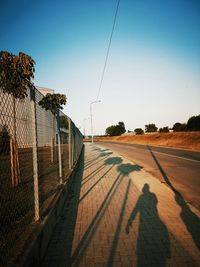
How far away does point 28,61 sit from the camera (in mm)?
4816

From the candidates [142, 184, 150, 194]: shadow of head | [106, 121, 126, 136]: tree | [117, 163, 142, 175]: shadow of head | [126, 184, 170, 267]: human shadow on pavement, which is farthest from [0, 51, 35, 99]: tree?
[106, 121, 126, 136]: tree

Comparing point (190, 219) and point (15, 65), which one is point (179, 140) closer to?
point (190, 219)

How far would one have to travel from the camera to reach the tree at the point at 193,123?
5408 cm

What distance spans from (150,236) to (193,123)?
6174cm

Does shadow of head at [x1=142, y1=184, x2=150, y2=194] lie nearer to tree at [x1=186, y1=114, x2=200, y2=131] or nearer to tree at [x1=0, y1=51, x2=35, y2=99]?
tree at [x1=0, y1=51, x2=35, y2=99]

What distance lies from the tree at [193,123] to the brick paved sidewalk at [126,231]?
57728 mm

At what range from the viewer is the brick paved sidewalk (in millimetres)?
2363

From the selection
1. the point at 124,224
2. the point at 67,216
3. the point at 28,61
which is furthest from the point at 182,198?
the point at 28,61

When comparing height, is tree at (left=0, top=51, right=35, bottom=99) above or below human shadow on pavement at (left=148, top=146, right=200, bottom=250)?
above

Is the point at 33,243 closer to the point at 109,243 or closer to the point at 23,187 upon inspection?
the point at 109,243

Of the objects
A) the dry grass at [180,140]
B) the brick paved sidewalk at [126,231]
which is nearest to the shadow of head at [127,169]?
the brick paved sidewalk at [126,231]

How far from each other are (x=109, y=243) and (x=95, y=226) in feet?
1.85

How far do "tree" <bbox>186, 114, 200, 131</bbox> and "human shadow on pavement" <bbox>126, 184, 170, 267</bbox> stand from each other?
5817cm

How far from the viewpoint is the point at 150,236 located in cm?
287
